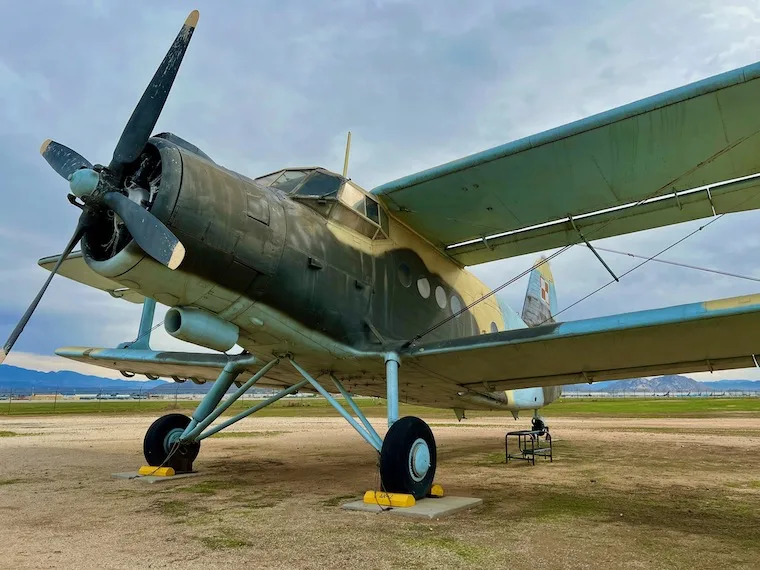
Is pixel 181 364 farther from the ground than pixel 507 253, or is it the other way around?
pixel 507 253

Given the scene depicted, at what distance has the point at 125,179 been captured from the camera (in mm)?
6023

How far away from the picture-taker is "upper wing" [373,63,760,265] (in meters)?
6.53

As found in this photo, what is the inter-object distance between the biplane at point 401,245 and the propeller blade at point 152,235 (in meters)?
0.02

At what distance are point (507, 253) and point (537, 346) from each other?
318 centimetres

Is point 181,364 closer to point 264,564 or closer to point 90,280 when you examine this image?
point 90,280

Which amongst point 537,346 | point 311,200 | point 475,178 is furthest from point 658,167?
point 311,200

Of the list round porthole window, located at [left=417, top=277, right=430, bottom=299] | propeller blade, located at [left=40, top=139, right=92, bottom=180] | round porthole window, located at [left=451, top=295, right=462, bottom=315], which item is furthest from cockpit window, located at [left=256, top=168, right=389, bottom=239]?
round porthole window, located at [left=451, top=295, right=462, bottom=315]

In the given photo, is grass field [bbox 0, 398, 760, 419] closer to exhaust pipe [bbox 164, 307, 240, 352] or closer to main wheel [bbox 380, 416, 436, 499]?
main wheel [bbox 380, 416, 436, 499]

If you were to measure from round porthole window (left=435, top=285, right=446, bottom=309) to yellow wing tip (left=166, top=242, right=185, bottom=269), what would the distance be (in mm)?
5026

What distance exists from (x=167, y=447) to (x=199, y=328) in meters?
4.01

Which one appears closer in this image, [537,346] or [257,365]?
[537,346]

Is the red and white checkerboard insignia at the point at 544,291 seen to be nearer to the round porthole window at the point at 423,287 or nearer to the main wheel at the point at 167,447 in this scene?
the round porthole window at the point at 423,287

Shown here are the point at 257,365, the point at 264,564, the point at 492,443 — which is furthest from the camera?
the point at 492,443

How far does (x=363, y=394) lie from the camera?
10.9 m
